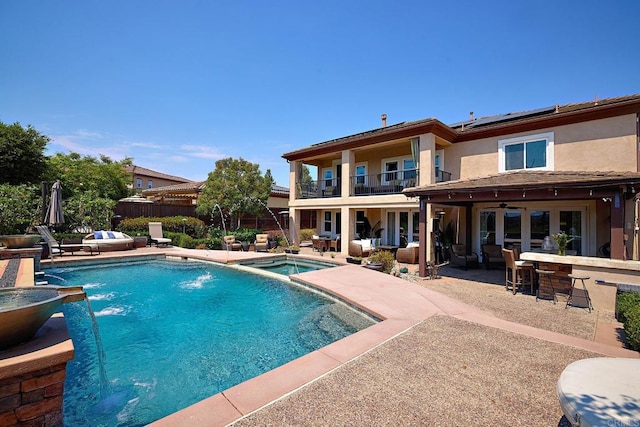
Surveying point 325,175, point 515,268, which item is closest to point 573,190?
point 515,268

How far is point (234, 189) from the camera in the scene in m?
→ 18.3

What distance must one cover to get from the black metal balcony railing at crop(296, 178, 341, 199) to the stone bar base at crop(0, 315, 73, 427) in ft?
54.0

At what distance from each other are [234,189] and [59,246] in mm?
8635

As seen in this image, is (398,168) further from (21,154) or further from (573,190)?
(21,154)

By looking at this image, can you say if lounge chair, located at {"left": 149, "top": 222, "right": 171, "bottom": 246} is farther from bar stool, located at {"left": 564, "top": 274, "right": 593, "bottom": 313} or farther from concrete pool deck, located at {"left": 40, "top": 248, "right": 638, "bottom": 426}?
bar stool, located at {"left": 564, "top": 274, "right": 593, "bottom": 313}

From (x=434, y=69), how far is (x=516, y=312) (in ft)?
36.0

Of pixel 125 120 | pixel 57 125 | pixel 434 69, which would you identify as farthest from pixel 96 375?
pixel 57 125

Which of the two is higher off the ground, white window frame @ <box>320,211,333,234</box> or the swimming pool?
white window frame @ <box>320,211,333,234</box>

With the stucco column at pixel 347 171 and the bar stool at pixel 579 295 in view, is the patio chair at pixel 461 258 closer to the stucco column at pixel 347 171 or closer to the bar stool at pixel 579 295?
the bar stool at pixel 579 295

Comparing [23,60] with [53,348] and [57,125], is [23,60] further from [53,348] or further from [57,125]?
[53,348]

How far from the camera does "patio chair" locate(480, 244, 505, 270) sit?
11.8 m

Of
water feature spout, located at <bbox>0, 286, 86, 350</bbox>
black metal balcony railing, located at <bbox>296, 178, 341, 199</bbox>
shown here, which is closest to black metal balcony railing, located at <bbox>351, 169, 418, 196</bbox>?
black metal balcony railing, located at <bbox>296, 178, 341, 199</bbox>

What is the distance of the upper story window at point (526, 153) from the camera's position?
38.7ft

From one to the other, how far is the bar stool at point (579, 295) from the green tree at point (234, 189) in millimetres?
15566
